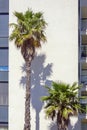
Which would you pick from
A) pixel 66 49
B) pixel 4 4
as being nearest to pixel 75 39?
pixel 66 49

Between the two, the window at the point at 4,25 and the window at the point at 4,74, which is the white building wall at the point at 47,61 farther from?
the window at the point at 4,25

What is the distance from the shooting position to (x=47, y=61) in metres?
33.8

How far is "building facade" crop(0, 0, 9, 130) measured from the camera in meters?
34.3

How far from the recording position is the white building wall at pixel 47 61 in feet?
110

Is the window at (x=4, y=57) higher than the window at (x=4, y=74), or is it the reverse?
the window at (x=4, y=57)

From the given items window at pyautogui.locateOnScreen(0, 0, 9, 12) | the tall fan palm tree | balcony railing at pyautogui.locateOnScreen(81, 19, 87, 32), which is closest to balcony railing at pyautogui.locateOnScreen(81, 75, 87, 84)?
balcony railing at pyautogui.locateOnScreen(81, 19, 87, 32)

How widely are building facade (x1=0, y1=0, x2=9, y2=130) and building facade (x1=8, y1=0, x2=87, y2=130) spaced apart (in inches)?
36.0

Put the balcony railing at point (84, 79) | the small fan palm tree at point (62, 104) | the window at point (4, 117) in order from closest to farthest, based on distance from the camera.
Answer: the small fan palm tree at point (62, 104) → the window at point (4, 117) → the balcony railing at point (84, 79)

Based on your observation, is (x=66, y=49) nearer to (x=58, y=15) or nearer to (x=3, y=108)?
(x=58, y=15)

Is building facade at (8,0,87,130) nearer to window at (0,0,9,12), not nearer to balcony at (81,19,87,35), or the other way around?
balcony at (81,19,87,35)

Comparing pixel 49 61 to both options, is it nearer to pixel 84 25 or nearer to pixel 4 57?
pixel 4 57

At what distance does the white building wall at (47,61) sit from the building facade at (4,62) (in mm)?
917

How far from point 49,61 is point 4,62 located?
3.90m

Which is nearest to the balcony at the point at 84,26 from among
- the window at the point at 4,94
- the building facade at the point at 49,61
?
the building facade at the point at 49,61
